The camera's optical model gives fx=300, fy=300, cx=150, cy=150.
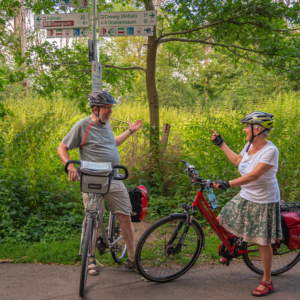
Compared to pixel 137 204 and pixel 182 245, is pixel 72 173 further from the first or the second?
pixel 182 245

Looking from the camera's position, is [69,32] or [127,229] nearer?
[127,229]

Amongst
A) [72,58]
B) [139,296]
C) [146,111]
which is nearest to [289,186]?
[139,296]

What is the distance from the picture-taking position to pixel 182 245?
3395 mm

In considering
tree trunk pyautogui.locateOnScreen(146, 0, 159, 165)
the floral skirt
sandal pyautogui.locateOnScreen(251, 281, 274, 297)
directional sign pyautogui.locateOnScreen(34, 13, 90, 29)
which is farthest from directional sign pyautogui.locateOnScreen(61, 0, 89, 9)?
sandal pyautogui.locateOnScreen(251, 281, 274, 297)

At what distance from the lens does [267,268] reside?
3.21 meters

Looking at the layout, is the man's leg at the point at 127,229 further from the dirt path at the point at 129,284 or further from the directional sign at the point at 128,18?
the directional sign at the point at 128,18

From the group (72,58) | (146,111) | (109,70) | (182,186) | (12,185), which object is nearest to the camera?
(12,185)

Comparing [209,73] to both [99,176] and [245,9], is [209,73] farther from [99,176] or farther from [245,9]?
[99,176]

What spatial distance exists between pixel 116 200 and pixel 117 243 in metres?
0.69

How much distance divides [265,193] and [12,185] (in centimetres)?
428

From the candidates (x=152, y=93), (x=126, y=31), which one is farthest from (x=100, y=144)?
(x=152, y=93)

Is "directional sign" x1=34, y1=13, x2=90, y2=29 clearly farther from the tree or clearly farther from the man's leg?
the man's leg

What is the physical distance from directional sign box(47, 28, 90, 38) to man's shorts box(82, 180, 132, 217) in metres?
2.73

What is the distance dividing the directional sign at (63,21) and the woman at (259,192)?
3.14 m
